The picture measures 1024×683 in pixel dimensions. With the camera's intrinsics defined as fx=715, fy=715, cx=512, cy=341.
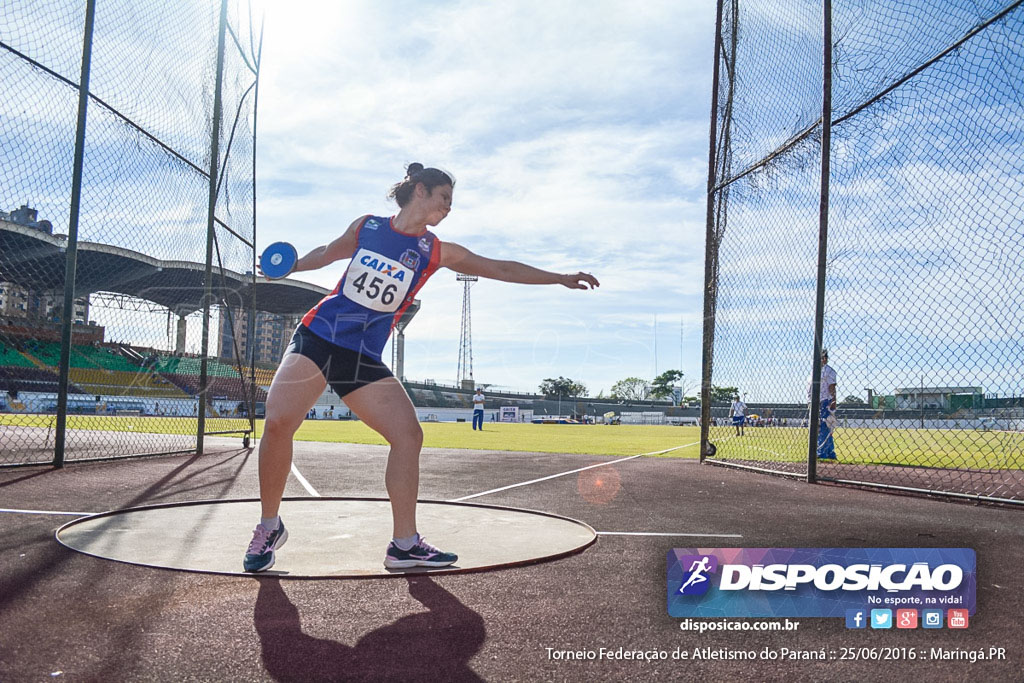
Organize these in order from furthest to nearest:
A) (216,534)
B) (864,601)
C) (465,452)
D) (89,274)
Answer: (89,274), (465,452), (216,534), (864,601)

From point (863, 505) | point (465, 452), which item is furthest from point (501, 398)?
point (863, 505)

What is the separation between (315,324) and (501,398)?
91268 millimetres

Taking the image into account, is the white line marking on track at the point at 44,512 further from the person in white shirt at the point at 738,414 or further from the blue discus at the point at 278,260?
the person in white shirt at the point at 738,414

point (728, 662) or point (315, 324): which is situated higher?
point (315, 324)

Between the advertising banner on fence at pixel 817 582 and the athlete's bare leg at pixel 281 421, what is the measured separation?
199 cm

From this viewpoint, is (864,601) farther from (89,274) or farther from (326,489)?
(89,274)

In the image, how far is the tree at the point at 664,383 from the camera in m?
155

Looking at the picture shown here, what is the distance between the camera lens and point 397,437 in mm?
3734

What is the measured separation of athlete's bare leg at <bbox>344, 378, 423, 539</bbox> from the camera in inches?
145

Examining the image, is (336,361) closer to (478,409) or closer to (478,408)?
(478,408)

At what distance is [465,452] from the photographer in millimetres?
12422

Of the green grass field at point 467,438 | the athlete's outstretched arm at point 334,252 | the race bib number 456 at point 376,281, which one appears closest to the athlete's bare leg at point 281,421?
the race bib number 456 at point 376,281

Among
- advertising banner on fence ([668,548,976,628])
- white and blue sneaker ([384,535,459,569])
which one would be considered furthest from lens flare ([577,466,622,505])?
white and blue sneaker ([384,535,459,569])

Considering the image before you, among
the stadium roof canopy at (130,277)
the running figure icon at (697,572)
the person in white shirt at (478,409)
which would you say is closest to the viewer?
the running figure icon at (697,572)
